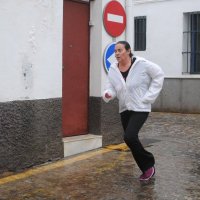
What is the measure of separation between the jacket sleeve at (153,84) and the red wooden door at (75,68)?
6.36 ft

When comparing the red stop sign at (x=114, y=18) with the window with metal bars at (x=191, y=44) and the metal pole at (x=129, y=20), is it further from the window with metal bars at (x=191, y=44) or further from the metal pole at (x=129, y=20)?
the window with metal bars at (x=191, y=44)

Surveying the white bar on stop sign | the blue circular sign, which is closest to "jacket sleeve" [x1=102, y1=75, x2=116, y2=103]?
the blue circular sign

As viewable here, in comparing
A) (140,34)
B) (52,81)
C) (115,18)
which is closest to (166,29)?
(140,34)

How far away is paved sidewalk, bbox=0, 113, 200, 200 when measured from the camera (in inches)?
208

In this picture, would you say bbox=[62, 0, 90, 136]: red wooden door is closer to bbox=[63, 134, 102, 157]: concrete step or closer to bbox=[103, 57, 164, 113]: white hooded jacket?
bbox=[63, 134, 102, 157]: concrete step

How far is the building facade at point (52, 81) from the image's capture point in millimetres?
6059

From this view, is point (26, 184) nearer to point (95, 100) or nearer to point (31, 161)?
point (31, 161)

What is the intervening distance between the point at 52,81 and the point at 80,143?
4.00 feet

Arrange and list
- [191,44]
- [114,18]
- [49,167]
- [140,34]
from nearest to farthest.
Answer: [49,167] → [114,18] → [191,44] → [140,34]

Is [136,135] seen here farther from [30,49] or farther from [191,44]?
[191,44]

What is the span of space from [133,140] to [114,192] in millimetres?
703

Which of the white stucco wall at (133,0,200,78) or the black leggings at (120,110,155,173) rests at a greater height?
the white stucco wall at (133,0,200,78)

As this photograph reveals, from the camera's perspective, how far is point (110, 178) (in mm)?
5961

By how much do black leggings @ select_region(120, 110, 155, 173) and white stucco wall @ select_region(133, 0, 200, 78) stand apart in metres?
7.92
